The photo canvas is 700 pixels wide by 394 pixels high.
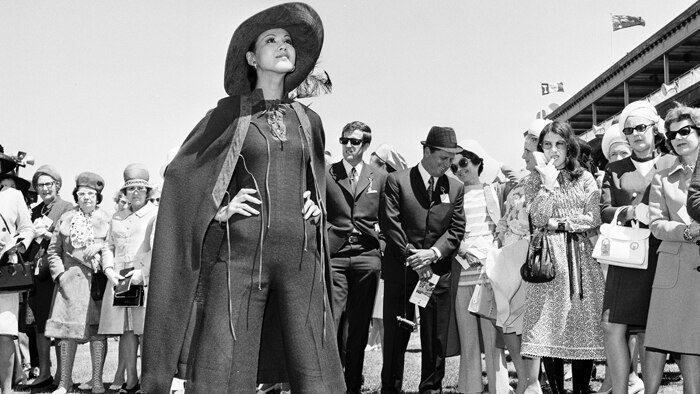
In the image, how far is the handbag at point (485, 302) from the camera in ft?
24.0

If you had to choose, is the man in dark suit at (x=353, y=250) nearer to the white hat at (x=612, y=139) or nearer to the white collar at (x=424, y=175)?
the white collar at (x=424, y=175)

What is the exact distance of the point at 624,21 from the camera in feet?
139

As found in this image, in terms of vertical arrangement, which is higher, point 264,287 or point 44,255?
point 44,255

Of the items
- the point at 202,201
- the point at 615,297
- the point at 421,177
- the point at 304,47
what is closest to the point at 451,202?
the point at 421,177

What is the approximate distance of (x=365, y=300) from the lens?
26.8 feet

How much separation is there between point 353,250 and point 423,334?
104cm

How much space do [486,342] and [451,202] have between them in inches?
49.4

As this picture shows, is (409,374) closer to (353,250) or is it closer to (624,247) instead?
(353,250)

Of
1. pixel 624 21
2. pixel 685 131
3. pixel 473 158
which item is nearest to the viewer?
pixel 685 131

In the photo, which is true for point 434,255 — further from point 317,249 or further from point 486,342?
point 317,249

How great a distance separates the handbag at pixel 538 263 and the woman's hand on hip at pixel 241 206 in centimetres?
314

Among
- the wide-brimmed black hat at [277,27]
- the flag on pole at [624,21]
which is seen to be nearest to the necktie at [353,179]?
the wide-brimmed black hat at [277,27]

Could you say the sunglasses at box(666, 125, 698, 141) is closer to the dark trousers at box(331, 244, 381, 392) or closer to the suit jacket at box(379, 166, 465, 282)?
the suit jacket at box(379, 166, 465, 282)

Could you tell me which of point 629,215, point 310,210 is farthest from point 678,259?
point 310,210
